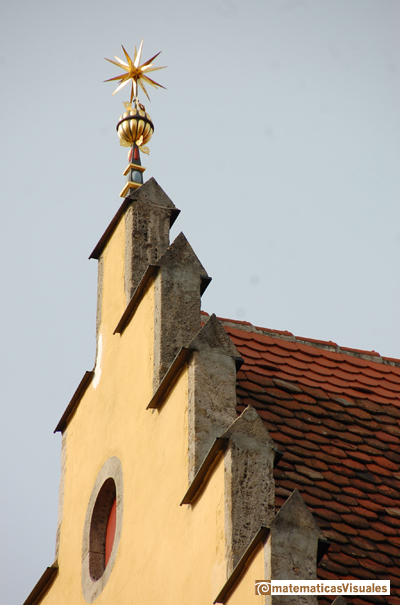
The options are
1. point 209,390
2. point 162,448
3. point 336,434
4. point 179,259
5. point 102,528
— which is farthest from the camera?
point 102,528

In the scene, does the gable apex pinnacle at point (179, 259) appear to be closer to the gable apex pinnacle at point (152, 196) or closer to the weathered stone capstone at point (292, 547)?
the gable apex pinnacle at point (152, 196)

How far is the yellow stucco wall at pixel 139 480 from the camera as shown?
671 centimetres

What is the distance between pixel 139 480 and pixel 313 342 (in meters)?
3.05

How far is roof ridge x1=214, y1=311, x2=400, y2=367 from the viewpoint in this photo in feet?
33.3

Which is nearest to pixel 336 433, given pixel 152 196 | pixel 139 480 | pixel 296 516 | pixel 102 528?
pixel 139 480

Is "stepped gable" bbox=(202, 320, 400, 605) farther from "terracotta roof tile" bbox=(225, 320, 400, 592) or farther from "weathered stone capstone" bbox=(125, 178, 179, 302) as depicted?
"weathered stone capstone" bbox=(125, 178, 179, 302)

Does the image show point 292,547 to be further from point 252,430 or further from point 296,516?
point 252,430

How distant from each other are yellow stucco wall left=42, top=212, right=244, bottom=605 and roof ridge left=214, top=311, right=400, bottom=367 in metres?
1.27

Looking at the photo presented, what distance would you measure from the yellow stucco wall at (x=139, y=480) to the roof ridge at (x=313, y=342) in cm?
127

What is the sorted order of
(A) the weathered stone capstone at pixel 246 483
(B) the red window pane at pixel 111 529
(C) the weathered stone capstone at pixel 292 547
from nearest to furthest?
(C) the weathered stone capstone at pixel 292 547 → (A) the weathered stone capstone at pixel 246 483 → (B) the red window pane at pixel 111 529

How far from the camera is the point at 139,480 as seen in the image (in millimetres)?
7926

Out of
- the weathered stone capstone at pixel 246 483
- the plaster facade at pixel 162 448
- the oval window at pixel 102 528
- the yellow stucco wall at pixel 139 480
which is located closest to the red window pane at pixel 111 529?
the oval window at pixel 102 528

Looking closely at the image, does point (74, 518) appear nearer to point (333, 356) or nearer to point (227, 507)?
point (333, 356)

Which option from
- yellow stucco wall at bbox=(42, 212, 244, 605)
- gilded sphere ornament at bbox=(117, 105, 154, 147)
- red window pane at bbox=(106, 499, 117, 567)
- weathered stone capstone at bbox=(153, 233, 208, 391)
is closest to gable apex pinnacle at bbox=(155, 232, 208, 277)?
weathered stone capstone at bbox=(153, 233, 208, 391)
